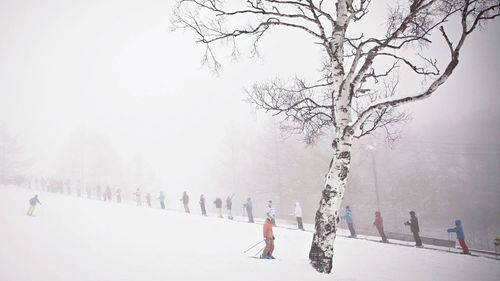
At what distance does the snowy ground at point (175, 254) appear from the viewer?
6.84 m

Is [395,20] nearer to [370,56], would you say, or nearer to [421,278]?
[370,56]

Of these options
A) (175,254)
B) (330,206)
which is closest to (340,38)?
(330,206)

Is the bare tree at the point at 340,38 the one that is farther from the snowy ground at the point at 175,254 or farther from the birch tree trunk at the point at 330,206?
the snowy ground at the point at 175,254

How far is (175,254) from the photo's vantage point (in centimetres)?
885

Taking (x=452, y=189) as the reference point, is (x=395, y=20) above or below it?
above

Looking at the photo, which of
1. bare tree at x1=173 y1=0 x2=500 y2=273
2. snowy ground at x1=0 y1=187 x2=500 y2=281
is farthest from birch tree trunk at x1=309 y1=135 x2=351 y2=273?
snowy ground at x1=0 y1=187 x2=500 y2=281

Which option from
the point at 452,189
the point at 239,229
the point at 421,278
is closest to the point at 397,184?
the point at 452,189

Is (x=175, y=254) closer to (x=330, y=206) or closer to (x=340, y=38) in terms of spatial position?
(x=330, y=206)

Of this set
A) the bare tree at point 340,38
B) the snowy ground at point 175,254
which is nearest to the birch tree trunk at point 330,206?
the bare tree at point 340,38

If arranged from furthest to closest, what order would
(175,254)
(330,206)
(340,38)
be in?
(175,254) → (340,38) → (330,206)

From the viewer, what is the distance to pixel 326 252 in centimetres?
627

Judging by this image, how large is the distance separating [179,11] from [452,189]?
3480 centimetres

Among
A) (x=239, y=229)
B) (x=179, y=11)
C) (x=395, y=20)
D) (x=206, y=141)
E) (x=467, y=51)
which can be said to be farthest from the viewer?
(x=206, y=141)

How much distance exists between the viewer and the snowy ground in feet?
22.4
